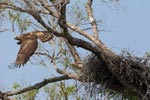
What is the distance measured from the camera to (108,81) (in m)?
9.16

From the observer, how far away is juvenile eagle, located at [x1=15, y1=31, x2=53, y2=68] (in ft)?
29.8

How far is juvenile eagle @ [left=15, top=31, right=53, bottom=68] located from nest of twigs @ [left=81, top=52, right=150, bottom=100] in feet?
3.19

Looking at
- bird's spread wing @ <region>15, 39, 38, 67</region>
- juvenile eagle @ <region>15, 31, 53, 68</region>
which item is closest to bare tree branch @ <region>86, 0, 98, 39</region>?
juvenile eagle @ <region>15, 31, 53, 68</region>

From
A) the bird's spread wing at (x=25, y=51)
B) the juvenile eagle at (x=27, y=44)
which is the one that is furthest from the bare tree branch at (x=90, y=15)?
the bird's spread wing at (x=25, y=51)

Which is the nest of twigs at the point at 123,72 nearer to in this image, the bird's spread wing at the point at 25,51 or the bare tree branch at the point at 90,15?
the bird's spread wing at the point at 25,51

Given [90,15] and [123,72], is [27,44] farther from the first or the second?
[90,15]

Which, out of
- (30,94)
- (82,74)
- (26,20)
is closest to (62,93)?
(30,94)

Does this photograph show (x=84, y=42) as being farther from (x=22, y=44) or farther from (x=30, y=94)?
(x=30, y=94)

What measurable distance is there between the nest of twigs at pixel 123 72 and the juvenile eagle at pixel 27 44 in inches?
38.2

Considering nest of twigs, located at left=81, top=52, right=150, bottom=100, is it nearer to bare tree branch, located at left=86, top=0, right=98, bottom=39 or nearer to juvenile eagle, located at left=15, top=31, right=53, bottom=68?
juvenile eagle, located at left=15, top=31, right=53, bottom=68

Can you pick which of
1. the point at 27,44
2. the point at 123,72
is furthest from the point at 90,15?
the point at 123,72

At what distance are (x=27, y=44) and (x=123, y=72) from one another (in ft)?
5.70

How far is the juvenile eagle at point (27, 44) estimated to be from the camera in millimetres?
9079

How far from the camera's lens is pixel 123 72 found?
8.91 metres
